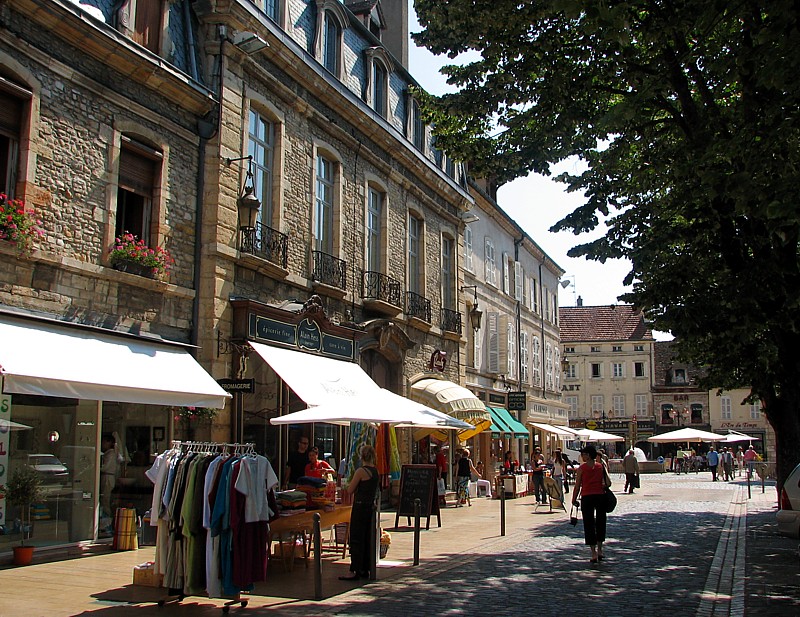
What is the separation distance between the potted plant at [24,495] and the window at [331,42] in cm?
1117

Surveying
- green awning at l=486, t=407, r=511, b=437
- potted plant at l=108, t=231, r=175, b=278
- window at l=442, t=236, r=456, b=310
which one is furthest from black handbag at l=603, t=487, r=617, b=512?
green awning at l=486, t=407, r=511, b=437

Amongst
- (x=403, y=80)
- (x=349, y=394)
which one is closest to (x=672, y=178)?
(x=349, y=394)

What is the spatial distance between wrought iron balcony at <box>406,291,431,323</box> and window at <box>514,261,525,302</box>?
11876 mm

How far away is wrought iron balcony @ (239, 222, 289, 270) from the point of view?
14.9m

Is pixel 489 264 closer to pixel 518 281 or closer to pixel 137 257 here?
pixel 518 281

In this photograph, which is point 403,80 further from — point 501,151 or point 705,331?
point 705,331

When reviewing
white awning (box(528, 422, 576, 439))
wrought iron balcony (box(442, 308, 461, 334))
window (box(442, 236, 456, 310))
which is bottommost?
white awning (box(528, 422, 576, 439))

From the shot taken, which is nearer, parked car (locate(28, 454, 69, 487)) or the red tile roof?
parked car (locate(28, 454, 69, 487))

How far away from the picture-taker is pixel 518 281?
35.1 m

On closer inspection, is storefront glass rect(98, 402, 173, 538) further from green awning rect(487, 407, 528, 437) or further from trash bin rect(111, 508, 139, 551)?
green awning rect(487, 407, 528, 437)

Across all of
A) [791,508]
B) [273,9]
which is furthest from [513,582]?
[273,9]

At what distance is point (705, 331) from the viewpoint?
12.7 m

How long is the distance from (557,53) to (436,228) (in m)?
12.5

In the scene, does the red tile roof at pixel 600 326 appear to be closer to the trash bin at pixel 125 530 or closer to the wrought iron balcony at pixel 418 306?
the wrought iron balcony at pixel 418 306
